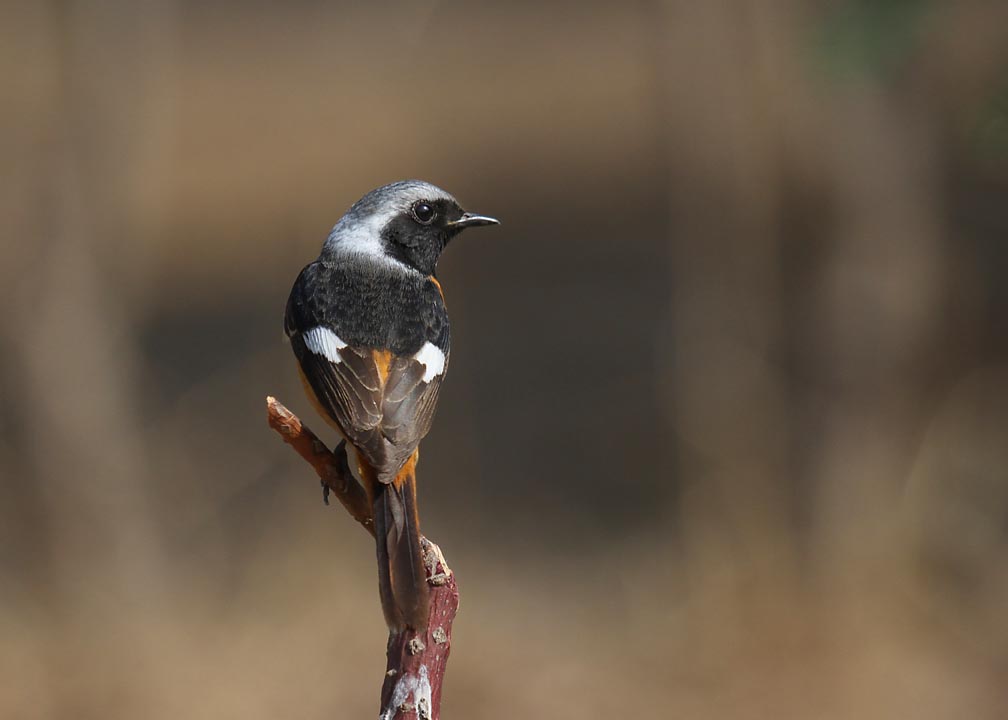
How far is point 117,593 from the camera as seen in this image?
7.12 m

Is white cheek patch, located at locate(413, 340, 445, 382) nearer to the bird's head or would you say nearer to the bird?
the bird

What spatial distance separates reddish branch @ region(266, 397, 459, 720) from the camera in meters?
2.45

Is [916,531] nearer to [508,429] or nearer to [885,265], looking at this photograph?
[885,265]

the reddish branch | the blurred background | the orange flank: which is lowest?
the blurred background

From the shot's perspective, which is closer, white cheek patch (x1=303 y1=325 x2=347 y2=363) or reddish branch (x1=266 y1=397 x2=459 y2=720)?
reddish branch (x1=266 y1=397 x2=459 y2=720)

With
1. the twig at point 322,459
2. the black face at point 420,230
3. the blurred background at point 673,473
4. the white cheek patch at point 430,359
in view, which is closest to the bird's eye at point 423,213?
the black face at point 420,230

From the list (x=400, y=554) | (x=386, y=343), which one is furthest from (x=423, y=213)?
(x=400, y=554)

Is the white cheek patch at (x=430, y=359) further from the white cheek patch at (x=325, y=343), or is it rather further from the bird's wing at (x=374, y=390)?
the white cheek patch at (x=325, y=343)

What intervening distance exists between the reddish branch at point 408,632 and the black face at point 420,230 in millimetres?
999

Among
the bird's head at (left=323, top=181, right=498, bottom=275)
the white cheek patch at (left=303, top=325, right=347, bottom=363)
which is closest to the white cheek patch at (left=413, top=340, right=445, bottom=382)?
the white cheek patch at (left=303, top=325, right=347, bottom=363)

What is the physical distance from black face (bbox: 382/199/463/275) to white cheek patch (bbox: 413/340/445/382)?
480 mm

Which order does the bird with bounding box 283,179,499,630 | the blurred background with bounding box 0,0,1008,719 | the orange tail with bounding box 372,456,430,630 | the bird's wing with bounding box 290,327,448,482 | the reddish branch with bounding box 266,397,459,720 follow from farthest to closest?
the blurred background with bounding box 0,0,1008,719 → the bird's wing with bounding box 290,327,448,482 → the bird with bounding box 283,179,499,630 → the orange tail with bounding box 372,456,430,630 → the reddish branch with bounding box 266,397,459,720

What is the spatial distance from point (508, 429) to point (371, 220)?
7.66m

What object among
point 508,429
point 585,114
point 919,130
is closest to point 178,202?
point 585,114
